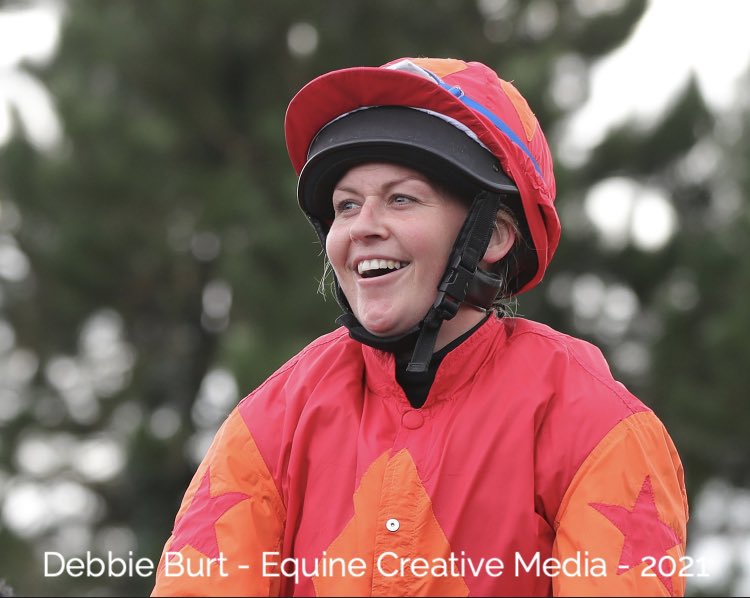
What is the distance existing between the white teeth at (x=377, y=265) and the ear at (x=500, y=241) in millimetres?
271

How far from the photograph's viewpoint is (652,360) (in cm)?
921

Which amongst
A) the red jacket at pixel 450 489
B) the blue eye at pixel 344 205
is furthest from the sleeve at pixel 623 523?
the blue eye at pixel 344 205

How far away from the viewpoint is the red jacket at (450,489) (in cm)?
222

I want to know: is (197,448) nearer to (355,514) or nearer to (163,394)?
(163,394)

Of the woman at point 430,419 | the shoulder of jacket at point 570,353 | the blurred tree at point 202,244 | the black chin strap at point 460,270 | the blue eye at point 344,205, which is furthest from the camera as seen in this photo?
the blurred tree at point 202,244

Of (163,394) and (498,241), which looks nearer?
(498,241)

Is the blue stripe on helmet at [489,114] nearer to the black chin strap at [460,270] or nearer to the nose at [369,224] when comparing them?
the black chin strap at [460,270]

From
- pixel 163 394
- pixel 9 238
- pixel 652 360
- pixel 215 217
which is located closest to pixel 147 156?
pixel 215 217

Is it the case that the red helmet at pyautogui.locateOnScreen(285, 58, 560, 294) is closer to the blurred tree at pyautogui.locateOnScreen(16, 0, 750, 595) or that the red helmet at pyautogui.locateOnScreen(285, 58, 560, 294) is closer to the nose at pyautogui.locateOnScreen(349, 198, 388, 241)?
the nose at pyautogui.locateOnScreen(349, 198, 388, 241)

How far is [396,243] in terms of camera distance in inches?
98.3

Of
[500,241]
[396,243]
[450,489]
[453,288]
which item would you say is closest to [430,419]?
[450,489]

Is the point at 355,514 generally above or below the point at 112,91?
below

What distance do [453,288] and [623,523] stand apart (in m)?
0.63

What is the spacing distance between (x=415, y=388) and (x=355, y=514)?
1.06ft
